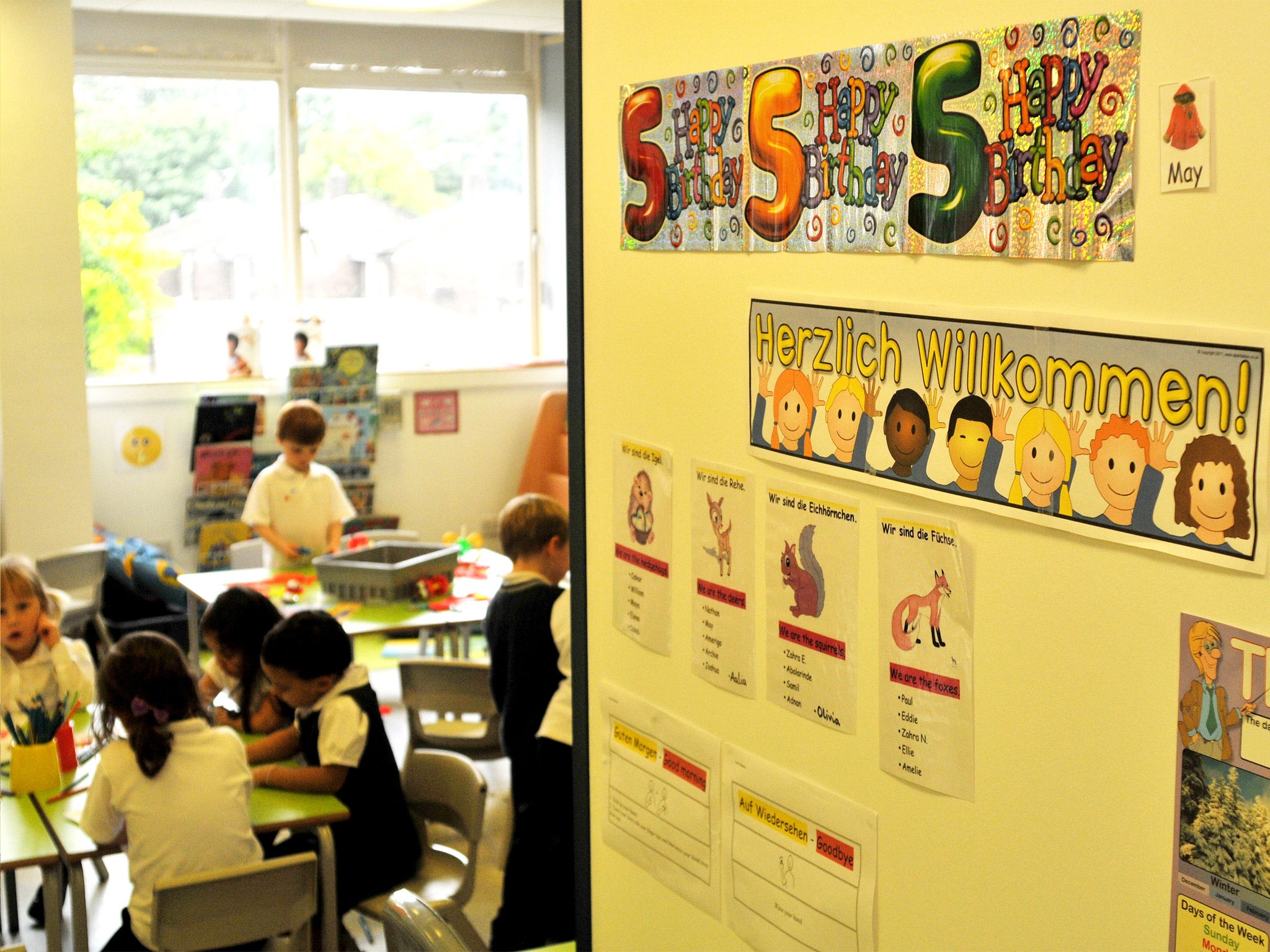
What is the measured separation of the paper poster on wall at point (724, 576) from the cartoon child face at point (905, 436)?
0.24 m

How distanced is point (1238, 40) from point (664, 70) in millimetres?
746

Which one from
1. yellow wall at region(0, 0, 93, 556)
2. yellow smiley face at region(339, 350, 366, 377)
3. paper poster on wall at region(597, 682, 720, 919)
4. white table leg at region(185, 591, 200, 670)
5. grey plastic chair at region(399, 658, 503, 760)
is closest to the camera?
paper poster on wall at region(597, 682, 720, 919)

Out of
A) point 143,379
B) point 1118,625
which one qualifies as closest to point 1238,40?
point 1118,625

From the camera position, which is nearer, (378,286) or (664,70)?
(664,70)

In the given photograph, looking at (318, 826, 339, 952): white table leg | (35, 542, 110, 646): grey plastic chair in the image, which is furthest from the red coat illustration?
(35, 542, 110, 646): grey plastic chair

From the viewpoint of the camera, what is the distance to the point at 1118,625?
95 centimetres

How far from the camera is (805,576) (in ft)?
4.25

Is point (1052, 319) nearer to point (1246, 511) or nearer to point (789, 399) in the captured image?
point (1246, 511)

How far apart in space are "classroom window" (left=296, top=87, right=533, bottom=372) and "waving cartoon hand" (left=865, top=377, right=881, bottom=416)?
6650 mm

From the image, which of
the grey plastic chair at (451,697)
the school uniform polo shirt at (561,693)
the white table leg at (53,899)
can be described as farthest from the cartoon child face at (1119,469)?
the grey plastic chair at (451,697)

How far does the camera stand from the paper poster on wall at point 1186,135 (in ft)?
2.78

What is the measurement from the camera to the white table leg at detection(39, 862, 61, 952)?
2.80 meters

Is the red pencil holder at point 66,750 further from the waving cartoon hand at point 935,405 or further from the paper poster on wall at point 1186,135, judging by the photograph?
the paper poster on wall at point 1186,135

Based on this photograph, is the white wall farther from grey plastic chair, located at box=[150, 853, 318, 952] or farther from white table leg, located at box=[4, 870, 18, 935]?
grey plastic chair, located at box=[150, 853, 318, 952]
